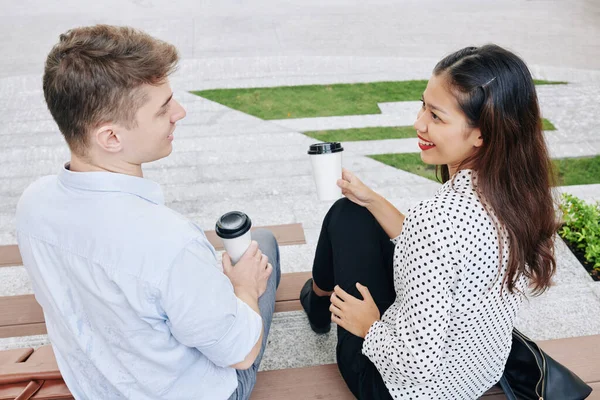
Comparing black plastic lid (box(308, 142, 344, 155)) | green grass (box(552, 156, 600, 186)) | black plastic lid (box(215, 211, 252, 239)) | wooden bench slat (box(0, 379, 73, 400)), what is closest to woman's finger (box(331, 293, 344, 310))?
black plastic lid (box(215, 211, 252, 239))

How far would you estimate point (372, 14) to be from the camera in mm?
7207

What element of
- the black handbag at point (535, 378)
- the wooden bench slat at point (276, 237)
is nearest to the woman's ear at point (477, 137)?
the black handbag at point (535, 378)

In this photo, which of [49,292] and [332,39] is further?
[332,39]

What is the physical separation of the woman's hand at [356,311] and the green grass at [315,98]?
3084mm

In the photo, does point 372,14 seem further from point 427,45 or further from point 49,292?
point 49,292

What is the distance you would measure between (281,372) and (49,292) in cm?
Result: 95

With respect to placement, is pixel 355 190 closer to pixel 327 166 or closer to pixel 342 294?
pixel 327 166

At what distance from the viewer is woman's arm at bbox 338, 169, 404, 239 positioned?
2.04 meters

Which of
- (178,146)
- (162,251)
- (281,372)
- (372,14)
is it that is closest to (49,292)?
(162,251)

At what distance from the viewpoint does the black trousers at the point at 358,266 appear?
1.77 meters

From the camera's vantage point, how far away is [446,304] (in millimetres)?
1447

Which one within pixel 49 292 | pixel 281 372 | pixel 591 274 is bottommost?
pixel 591 274

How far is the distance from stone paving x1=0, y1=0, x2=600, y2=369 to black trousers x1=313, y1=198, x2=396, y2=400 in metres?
0.53

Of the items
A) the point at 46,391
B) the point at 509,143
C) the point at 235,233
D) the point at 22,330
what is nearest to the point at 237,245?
Result: the point at 235,233
